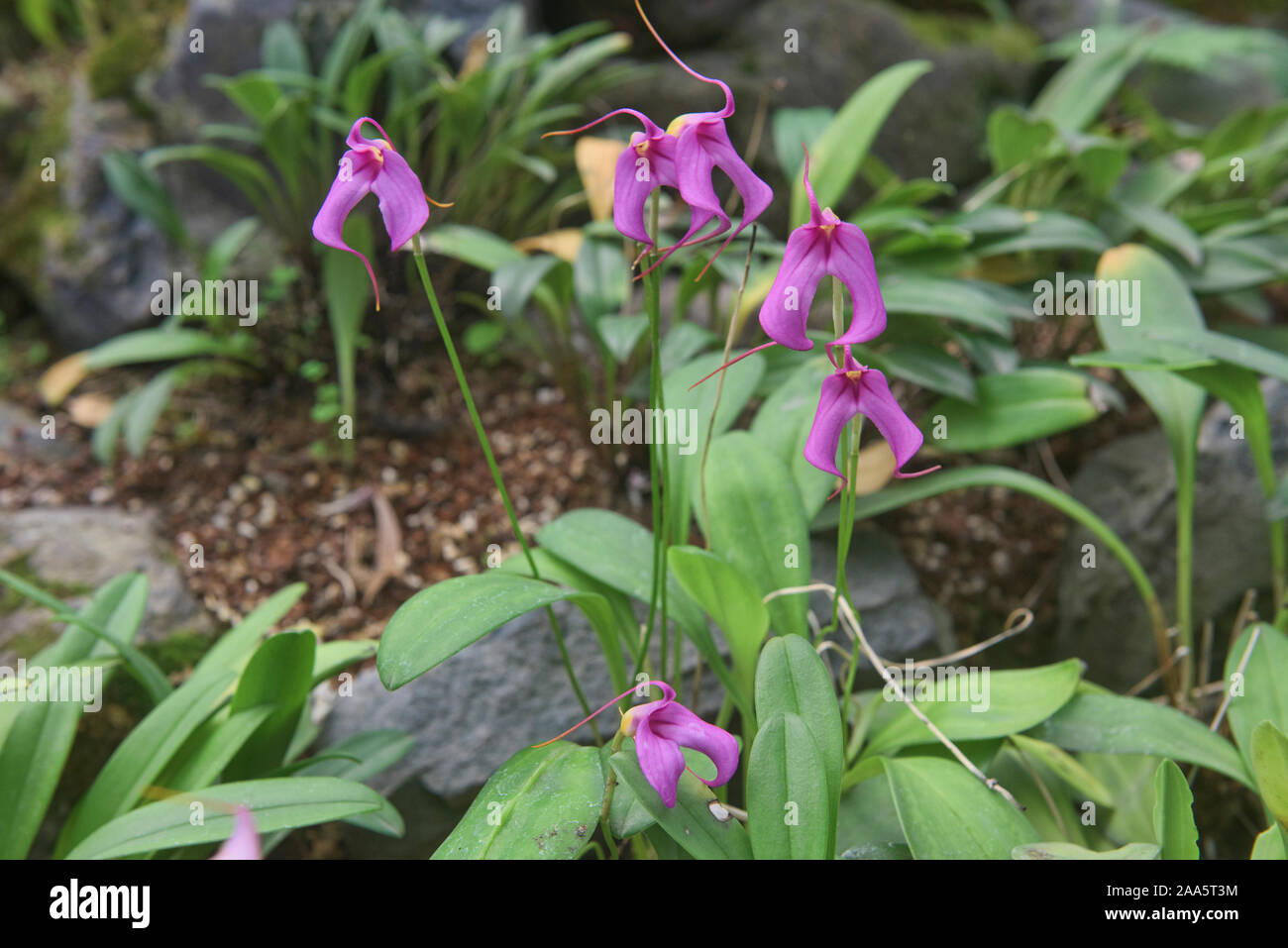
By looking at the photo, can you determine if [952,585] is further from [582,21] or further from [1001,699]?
[582,21]

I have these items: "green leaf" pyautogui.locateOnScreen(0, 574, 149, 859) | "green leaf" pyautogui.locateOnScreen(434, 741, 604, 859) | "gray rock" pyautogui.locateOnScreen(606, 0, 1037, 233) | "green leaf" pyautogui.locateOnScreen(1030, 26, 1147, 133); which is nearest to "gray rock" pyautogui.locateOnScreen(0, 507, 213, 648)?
"green leaf" pyautogui.locateOnScreen(0, 574, 149, 859)

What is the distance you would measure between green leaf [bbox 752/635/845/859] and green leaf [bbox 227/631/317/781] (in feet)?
2.18

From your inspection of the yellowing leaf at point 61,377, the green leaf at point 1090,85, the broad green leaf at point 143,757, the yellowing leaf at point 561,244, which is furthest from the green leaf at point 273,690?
the green leaf at point 1090,85

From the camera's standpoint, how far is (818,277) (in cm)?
81

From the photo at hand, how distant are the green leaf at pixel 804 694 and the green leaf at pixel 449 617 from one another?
0.27 meters

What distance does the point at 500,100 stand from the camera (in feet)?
8.96

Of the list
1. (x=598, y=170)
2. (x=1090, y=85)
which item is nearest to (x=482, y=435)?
(x=598, y=170)

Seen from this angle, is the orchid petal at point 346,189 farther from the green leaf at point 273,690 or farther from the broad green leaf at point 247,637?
the broad green leaf at point 247,637

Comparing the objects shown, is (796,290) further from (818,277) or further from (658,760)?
(658,760)

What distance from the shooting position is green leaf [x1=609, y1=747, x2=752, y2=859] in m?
1.00

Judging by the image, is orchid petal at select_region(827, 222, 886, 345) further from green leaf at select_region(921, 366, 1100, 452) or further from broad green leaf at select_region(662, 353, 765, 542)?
green leaf at select_region(921, 366, 1100, 452)

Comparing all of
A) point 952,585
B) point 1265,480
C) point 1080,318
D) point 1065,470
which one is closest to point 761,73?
point 1080,318

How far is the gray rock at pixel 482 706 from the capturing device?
1.59 m
